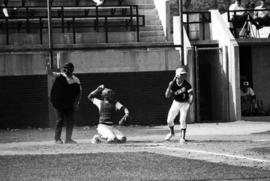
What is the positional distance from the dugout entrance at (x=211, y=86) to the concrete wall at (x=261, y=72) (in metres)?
2.65

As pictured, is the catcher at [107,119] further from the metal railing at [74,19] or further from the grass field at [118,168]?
the metal railing at [74,19]

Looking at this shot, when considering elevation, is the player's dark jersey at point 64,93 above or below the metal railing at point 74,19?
below

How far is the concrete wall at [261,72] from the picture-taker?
109ft

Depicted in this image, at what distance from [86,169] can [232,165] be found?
7.78ft

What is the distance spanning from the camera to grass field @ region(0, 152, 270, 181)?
41.6 feet

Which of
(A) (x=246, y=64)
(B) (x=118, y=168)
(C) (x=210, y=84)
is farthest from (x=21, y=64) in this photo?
(B) (x=118, y=168)

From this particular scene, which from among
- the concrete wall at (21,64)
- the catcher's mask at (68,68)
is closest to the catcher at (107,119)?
the catcher's mask at (68,68)

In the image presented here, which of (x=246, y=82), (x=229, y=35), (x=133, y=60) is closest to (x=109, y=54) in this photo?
(x=133, y=60)

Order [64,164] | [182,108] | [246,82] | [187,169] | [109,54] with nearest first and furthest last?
[187,169], [64,164], [182,108], [109,54], [246,82]

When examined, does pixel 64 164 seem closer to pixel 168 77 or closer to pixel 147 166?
pixel 147 166

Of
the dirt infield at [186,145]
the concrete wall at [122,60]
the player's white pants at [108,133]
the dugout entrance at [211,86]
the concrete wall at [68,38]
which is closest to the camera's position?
the dirt infield at [186,145]

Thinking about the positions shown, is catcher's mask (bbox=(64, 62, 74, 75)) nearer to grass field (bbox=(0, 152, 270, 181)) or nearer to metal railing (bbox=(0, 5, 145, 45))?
grass field (bbox=(0, 152, 270, 181))

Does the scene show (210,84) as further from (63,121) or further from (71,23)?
(63,121)

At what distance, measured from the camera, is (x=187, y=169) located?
13.6 metres
